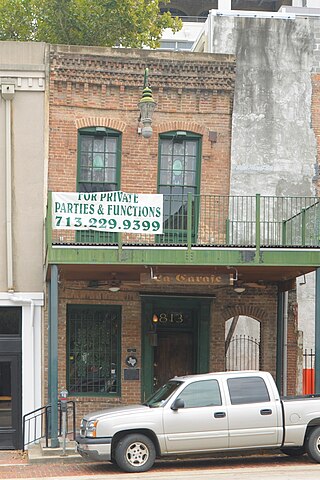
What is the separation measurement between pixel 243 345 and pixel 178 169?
6.07 meters

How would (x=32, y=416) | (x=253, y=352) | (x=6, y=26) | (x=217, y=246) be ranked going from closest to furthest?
(x=217, y=246), (x=32, y=416), (x=253, y=352), (x=6, y=26)

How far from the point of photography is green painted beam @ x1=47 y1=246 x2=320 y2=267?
17172 mm

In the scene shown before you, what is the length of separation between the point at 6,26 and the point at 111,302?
393 inches

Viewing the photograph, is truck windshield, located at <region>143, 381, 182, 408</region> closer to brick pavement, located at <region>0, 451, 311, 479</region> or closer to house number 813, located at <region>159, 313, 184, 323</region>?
brick pavement, located at <region>0, 451, 311, 479</region>

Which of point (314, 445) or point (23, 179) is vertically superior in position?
point (23, 179)

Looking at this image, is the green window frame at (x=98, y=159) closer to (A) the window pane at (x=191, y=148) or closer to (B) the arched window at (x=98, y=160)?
(B) the arched window at (x=98, y=160)

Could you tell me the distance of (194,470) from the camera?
49.2ft

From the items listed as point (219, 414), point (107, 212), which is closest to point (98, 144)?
point (107, 212)

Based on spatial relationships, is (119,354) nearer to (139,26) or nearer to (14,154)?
(14,154)

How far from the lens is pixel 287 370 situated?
20781 millimetres

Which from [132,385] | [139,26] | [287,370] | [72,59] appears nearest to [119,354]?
[132,385]

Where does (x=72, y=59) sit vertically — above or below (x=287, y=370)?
above

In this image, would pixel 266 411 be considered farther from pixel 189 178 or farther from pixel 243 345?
pixel 243 345

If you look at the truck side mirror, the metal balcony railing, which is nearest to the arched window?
the metal balcony railing
